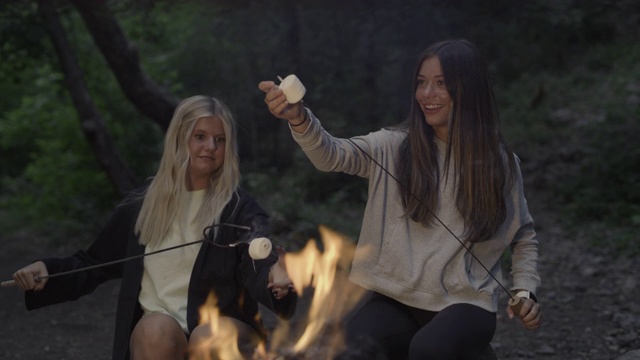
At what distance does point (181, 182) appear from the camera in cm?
361

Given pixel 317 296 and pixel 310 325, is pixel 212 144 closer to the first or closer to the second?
pixel 317 296

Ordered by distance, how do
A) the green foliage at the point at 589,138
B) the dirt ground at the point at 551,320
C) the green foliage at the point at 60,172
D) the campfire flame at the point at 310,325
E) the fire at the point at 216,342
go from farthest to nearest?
the green foliage at the point at 60,172
the green foliage at the point at 589,138
the dirt ground at the point at 551,320
the fire at the point at 216,342
the campfire flame at the point at 310,325

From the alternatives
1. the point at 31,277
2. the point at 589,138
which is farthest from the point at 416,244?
the point at 589,138

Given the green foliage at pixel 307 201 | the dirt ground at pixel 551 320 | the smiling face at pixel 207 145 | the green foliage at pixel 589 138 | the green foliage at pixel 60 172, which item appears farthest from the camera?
the green foliage at pixel 60 172

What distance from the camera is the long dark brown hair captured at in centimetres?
338

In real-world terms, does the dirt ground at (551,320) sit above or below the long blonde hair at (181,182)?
below

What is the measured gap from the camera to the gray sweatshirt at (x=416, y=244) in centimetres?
336

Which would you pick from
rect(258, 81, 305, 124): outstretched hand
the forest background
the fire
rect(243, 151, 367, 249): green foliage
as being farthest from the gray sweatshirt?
rect(243, 151, 367, 249): green foliage

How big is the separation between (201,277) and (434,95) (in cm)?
127

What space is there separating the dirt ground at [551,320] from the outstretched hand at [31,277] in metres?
2.20

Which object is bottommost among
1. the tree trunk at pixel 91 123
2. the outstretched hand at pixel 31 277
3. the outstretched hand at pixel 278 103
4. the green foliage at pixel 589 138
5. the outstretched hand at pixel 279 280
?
the green foliage at pixel 589 138

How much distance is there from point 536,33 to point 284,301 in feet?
38.3

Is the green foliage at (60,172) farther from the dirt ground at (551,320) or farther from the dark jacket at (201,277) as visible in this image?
the dark jacket at (201,277)

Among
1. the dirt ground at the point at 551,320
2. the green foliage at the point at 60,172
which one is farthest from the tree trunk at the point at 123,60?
the green foliage at the point at 60,172
